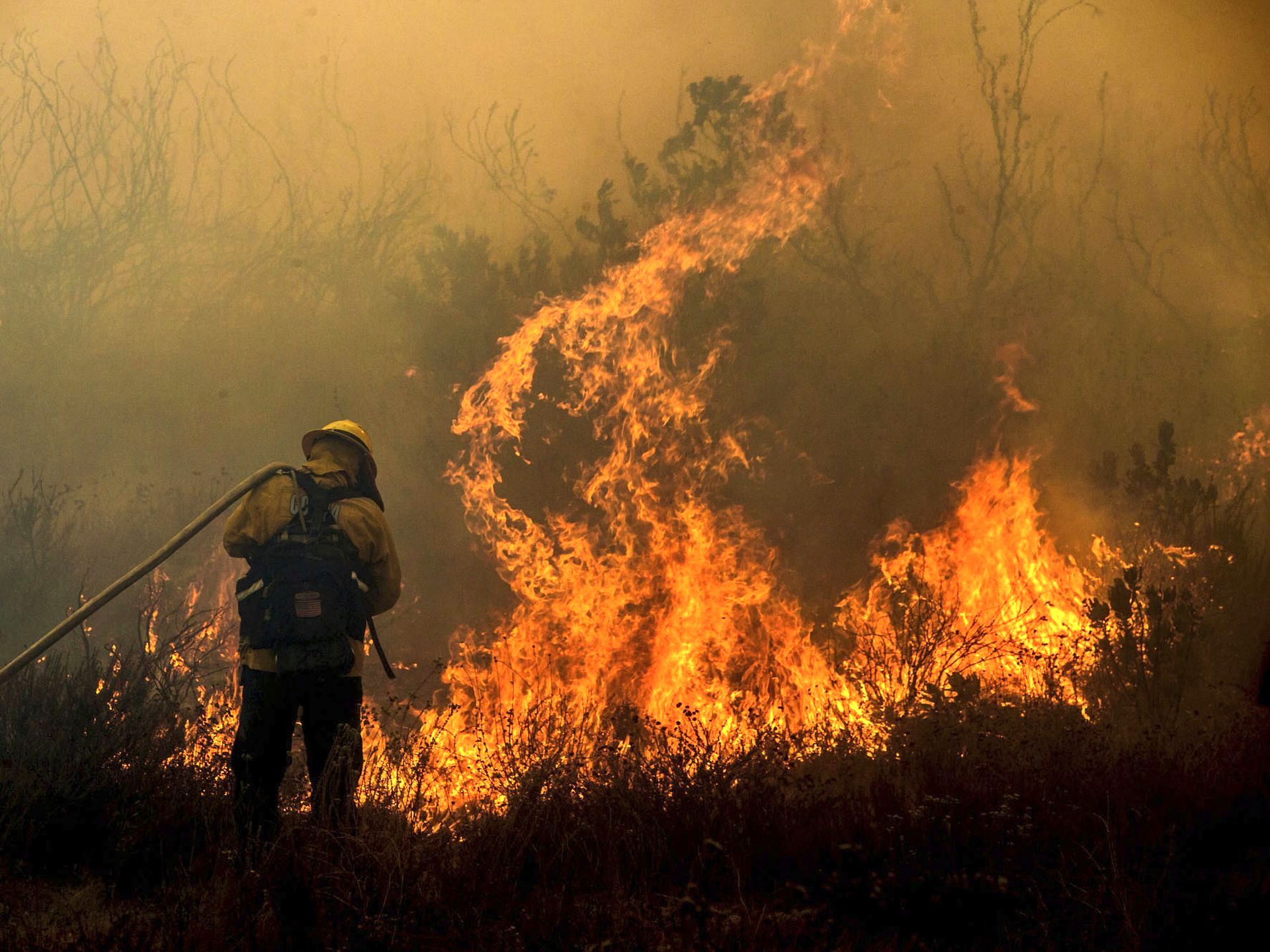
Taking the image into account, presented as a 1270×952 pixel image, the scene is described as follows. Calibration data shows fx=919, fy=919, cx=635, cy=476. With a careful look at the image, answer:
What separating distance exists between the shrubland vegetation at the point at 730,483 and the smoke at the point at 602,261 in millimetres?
51

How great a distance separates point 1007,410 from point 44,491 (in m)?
9.91

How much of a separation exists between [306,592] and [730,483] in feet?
16.8

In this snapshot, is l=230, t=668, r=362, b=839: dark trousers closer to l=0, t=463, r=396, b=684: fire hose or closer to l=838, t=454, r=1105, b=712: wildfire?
l=0, t=463, r=396, b=684: fire hose

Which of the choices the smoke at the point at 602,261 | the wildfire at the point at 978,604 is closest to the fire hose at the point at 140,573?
the smoke at the point at 602,261

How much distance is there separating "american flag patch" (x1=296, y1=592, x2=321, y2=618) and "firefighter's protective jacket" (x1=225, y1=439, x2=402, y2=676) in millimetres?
231

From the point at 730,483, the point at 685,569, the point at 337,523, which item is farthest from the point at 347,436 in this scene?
the point at 730,483

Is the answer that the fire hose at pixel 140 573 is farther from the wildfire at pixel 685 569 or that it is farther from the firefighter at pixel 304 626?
the wildfire at pixel 685 569

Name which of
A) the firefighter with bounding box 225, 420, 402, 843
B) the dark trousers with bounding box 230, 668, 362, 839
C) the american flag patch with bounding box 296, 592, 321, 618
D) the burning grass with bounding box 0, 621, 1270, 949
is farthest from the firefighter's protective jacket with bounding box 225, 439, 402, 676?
the burning grass with bounding box 0, 621, 1270, 949

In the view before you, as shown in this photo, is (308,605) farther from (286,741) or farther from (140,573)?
(140,573)

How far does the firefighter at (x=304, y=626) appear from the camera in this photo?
4.11 metres

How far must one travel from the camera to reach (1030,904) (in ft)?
12.2

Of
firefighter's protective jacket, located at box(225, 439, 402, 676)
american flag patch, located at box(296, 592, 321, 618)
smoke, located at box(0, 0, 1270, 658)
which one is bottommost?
american flag patch, located at box(296, 592, 321, 618)

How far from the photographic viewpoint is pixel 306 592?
13.8 ft

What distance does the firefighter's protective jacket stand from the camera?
14.1 feet
